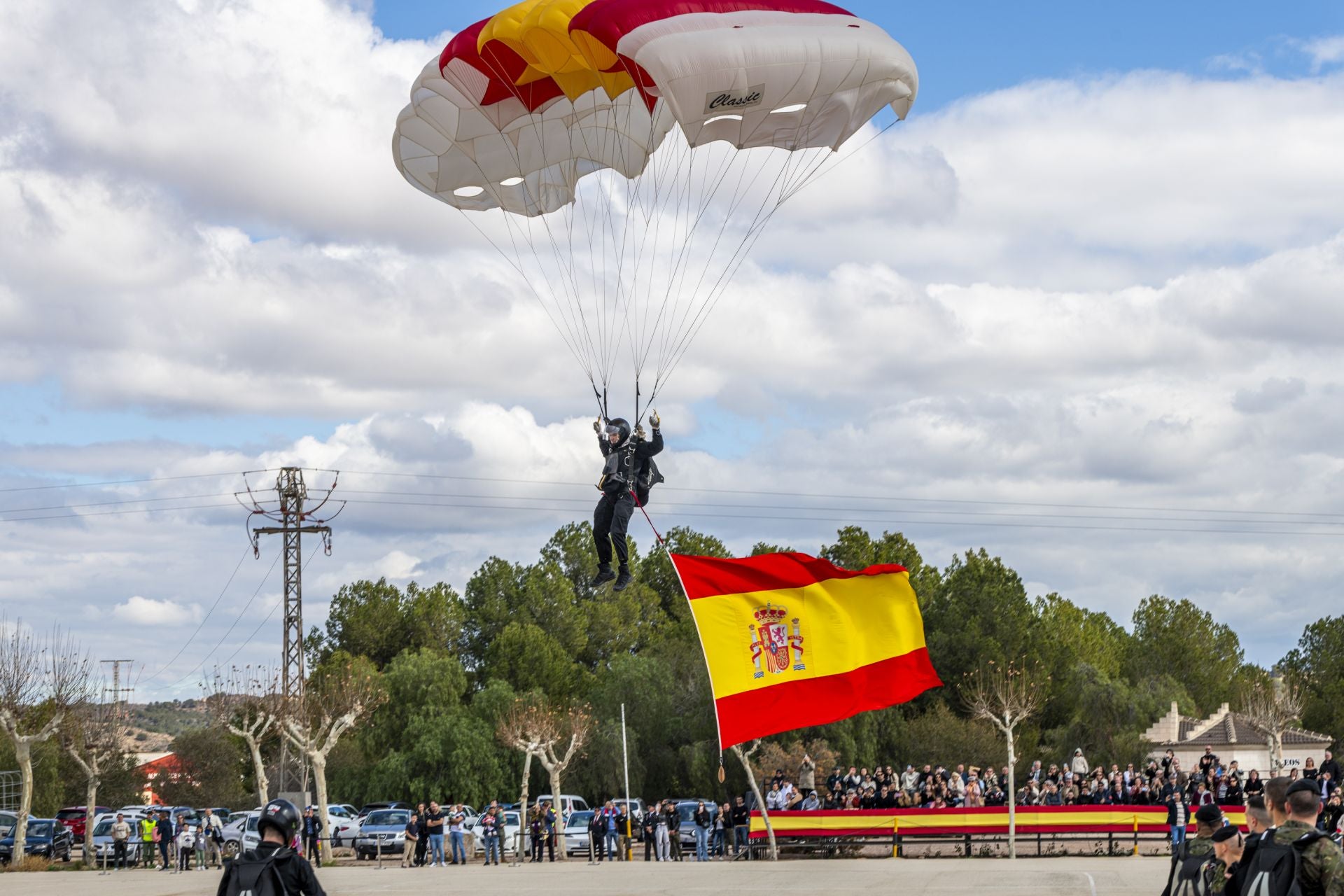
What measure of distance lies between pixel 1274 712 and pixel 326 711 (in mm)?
27054

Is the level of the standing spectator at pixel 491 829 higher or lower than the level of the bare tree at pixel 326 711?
lower

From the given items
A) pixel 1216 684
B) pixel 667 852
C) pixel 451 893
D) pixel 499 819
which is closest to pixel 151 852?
pixel 499 819

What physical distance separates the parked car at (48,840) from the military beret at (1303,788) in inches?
1359

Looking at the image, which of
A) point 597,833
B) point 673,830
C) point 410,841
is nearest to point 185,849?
point 410,841

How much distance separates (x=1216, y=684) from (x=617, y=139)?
76.4m

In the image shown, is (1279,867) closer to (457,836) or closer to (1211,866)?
(1211,866)

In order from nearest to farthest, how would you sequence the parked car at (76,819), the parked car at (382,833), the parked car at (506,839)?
the parked car at (382,833) → the parked car at (506,839) → the parked car at (76,819)

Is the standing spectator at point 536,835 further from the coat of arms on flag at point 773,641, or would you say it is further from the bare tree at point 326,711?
the coat of arms on flag at point 773,641

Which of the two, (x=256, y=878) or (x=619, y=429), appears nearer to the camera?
(x=256, y=878)

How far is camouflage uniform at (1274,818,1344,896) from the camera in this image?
243 inches

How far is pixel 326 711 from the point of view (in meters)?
38.8

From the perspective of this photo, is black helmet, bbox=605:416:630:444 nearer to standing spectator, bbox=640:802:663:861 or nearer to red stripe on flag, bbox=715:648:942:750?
red stripe on flag, bbox=715:648:942:750

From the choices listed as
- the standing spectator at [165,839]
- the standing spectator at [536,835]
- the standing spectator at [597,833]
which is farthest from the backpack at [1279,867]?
the standing spectator at [165,839]

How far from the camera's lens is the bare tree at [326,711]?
33312 millimetres
